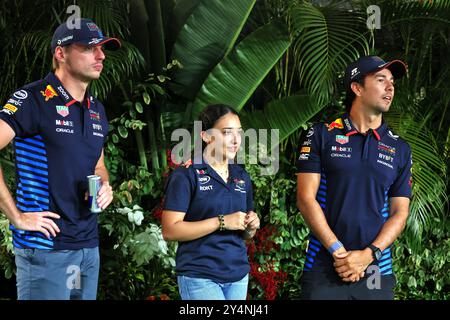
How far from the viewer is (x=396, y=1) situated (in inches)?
234

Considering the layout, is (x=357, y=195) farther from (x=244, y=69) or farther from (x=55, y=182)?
(x=244, y=69)

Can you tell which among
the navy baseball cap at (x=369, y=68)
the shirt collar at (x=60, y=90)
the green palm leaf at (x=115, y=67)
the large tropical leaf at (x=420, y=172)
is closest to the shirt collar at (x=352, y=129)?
the navy baseball cap at (x=369, y=68)

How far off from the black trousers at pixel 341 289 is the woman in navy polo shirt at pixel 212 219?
1.08ft

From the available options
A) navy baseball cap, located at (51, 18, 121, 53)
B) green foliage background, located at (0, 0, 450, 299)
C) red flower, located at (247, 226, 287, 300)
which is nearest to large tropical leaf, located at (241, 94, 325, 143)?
green foliage background, located at (0, 0, 450, 299)

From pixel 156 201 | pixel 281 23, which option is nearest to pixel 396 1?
pixel 281 23

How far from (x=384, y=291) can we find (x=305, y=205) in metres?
0.53

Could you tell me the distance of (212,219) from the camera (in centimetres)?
317

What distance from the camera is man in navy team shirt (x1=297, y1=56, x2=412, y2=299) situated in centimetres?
331

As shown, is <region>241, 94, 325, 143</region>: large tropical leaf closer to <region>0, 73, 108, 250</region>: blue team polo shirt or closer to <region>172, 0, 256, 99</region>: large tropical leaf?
<region>172, 0, 256, 99</region>: large tropical leaf

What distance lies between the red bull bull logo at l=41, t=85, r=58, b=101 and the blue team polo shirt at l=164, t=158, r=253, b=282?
2.09 ft

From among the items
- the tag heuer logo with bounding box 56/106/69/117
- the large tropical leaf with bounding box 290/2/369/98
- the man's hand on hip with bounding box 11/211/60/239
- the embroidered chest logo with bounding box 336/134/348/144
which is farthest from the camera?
the large tropical leaf with bounding box 290/2/369/98

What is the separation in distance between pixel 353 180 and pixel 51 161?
1.35 meters

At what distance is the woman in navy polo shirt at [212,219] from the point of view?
3.17 metres

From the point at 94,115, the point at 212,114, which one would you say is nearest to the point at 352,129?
the point at 212,114
